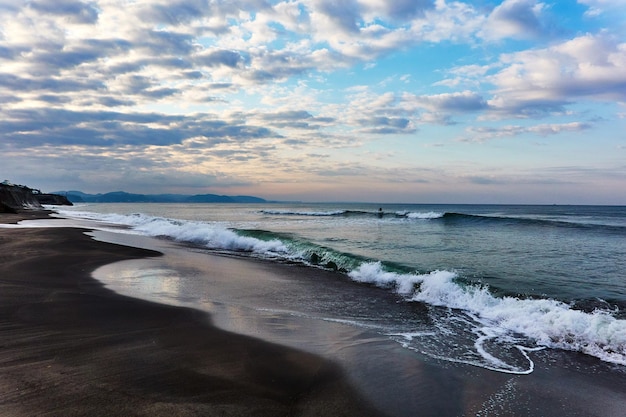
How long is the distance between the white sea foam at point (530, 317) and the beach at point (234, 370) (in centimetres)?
59

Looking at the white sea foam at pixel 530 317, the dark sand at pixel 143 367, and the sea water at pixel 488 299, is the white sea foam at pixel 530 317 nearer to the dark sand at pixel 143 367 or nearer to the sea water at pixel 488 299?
the sea water at pixel 488 299

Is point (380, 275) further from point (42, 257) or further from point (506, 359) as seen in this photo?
point (42, 257)

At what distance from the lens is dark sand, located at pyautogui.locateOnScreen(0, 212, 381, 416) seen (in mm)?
3535

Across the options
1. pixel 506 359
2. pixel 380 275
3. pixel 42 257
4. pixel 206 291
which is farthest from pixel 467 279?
pixel 42 257

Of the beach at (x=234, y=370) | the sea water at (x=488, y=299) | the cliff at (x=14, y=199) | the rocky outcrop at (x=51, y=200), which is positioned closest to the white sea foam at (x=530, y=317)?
the sea water at (x=488, y=299)

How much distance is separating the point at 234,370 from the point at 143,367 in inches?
41.0

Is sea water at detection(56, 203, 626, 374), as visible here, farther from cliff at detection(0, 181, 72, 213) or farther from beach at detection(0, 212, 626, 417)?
cliff at detection(0, 181, 72, 213)

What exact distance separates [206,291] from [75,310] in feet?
9.18

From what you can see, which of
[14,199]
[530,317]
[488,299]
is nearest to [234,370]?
[530,317]

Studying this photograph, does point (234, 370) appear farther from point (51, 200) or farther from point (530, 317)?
point (51, 200)

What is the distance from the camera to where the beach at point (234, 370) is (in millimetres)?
→ 3656

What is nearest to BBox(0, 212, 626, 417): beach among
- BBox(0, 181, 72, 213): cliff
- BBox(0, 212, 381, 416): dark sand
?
BBox(0, 212, 381, 416): dark sand

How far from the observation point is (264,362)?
15.6 feet

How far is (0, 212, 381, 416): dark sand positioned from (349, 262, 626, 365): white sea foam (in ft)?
11.0
